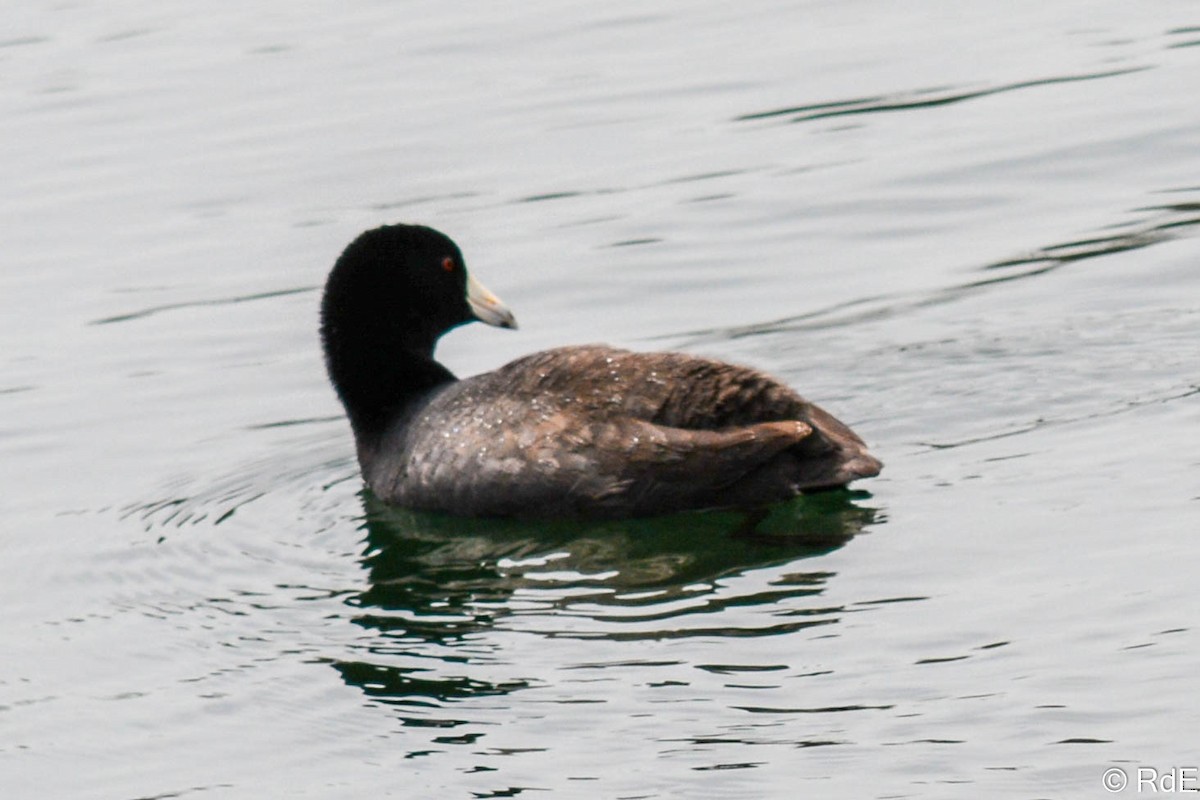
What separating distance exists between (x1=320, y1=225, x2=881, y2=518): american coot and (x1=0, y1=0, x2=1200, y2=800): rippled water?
17 cm

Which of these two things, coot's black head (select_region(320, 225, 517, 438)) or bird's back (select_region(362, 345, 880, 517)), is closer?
bird's back (select_region(362, 345, 880, 517))

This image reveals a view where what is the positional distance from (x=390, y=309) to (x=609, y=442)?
6.31ft

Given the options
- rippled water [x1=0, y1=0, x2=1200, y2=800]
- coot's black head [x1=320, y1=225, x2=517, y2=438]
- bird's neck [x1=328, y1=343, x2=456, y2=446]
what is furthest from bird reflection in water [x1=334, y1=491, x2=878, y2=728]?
coot's black head [x1=320, y1=225, x2=517, y2=438]

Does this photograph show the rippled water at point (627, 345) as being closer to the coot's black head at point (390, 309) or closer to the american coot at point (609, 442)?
the american coot at point (609, 442)

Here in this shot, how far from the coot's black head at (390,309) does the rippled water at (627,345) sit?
522 mm

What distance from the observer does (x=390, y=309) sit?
11539 millimetres

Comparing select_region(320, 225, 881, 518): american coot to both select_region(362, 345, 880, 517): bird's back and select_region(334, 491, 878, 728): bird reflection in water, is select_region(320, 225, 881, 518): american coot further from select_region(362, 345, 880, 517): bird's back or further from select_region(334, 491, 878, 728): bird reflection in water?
select_region(334, 491, 878, 728): bird reflection in water

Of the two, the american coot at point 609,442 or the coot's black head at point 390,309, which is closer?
the american coot at point 609,442

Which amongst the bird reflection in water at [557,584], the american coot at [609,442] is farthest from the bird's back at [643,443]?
the bird reflection in water at [557,584]

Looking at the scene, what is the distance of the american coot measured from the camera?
994 cm

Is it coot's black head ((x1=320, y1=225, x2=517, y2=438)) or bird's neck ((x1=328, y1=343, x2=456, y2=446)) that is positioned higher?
coot's black head ((x1=320, y1=225, x2=517, y2=438))

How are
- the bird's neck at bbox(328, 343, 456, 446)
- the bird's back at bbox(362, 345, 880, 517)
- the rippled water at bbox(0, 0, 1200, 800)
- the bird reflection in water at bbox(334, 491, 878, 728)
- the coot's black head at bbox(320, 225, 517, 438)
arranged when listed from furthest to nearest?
1. the coot's black head at bbox(320, 225, 517, 438)
2. the bird's neck at bbox(328, 343, 456, 446)
3. the bird's back at bbox(362, 345, 880, 517)
4. the bird reflection in water at bbox(334, 491, 878, 728)
5. the rippled water at bbox(0, 0, 1200, 800)

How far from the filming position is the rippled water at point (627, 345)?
782cm

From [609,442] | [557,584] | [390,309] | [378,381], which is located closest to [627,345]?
[390,309]
